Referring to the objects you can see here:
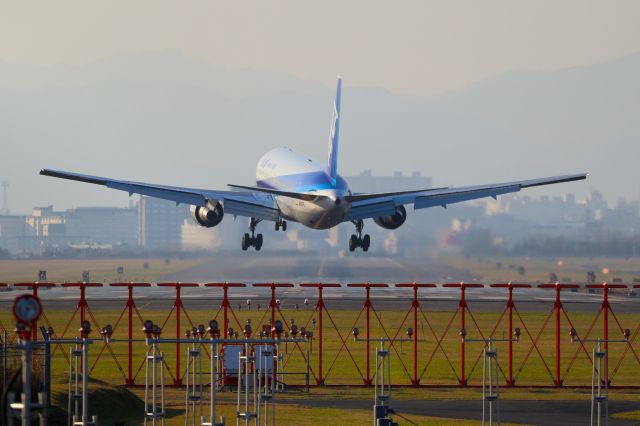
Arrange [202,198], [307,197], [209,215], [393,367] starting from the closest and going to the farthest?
[393,367], [307,197], [209,215], [202,198]

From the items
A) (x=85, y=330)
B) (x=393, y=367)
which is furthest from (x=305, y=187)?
(x=85, y=330)

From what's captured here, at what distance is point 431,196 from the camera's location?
9638 centimetres

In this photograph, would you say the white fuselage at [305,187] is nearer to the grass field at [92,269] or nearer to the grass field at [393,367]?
the grass field at [393,367]

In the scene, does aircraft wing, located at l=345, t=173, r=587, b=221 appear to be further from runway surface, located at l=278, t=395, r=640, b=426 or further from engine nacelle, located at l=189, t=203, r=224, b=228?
runway surface, located at l=278, t=395, r=640, b=426

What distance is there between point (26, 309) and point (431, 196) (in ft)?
229

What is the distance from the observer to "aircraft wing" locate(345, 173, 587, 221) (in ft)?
294

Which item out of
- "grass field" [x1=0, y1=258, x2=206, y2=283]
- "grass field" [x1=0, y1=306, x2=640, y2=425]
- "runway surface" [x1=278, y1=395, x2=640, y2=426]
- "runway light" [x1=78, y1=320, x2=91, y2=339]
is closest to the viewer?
"runway surface" [x1=278, y1=395, x2=640, y2=426]

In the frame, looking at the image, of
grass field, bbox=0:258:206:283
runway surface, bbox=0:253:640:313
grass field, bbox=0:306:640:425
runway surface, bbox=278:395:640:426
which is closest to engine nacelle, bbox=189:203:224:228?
grass field, bbox=0:306:640:425

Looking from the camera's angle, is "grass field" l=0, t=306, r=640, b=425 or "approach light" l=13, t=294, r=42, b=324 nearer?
"approach light" l=13, t=294, r=42, b=324

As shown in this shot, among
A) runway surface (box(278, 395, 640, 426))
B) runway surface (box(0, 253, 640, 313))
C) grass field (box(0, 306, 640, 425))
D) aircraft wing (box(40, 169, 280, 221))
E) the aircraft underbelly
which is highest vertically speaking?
aircraft wing (box(40, 169, 280, 221))

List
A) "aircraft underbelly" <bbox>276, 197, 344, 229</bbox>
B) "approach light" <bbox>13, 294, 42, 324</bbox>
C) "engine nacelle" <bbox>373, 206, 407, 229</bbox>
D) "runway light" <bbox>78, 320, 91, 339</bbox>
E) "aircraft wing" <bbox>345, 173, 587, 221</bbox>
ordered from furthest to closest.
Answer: "engine nacelle" <bbox>373, 206, 407, 229</bbox>
"aircraft wing" <bbox>345, 173, 587, 221</bbox>
"aircraft underbelly" <bbox>276, 197, 344, 229</bbox>
"runway light" <bbox>78, 320, 91, 339</bbox>
"approach light" <bbox>13, 294, 42, 324</bbox>

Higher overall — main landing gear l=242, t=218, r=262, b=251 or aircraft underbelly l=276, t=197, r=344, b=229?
aircraft underbelly l=276, t=197, r=344, b=229

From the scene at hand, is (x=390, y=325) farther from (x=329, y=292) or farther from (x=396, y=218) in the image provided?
(x=329, y=292)

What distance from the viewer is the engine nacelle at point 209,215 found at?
90.9 meters
